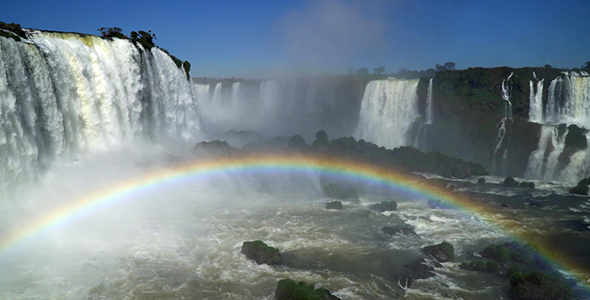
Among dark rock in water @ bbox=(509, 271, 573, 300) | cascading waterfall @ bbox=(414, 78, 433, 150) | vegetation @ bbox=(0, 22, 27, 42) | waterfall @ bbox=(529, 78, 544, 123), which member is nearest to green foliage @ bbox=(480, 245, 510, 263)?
dark rock in water @ bbox=(509, 271, 573, 300)

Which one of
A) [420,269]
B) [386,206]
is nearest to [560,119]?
[386,206]

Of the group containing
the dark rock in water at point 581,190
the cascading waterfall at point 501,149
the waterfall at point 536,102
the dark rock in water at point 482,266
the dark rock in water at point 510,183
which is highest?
the waterfall at point 536,102

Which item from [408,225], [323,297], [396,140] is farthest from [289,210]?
[396,140]

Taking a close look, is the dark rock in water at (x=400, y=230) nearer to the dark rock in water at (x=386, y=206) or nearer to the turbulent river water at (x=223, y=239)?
the turbulent river water at (x=223, y=239)

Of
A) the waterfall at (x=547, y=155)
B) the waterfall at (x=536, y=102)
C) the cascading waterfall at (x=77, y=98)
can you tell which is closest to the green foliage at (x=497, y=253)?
the waterfall at (x=547, y=155)

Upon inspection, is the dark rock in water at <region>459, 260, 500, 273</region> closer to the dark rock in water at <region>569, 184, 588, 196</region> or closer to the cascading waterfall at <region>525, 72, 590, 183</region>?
the dark rock in water at <region>569, 184, 588, 196</region>

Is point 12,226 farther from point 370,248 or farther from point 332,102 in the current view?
point 332,102

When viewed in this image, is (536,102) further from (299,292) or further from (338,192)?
(299,292)
